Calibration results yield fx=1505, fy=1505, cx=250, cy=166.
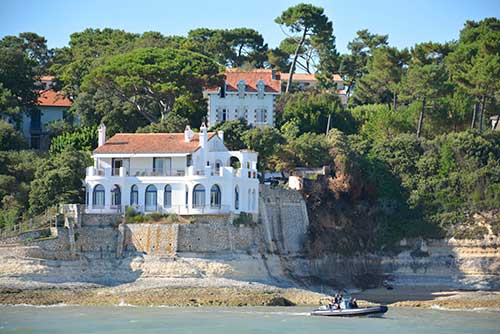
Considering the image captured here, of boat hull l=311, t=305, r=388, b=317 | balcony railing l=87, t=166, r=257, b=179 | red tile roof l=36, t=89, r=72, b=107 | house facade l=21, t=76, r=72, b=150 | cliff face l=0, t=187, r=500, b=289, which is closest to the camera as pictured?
boat hull l=311, t=305, r=388, b=317

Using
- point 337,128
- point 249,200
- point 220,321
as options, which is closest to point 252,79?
point 337,128

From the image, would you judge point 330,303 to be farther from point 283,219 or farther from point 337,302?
point 283,219

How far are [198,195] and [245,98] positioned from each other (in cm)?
1744

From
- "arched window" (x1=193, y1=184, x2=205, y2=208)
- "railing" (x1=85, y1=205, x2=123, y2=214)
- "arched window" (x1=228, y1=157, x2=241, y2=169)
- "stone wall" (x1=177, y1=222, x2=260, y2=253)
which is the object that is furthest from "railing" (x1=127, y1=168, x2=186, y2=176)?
"stone wall" (x1=177, y1=222, x2=260, y2=253)

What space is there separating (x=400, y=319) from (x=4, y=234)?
2089 cm

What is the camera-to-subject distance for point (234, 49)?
390ft

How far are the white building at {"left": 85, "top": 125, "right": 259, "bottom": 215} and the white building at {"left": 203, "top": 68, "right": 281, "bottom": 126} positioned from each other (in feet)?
41.9

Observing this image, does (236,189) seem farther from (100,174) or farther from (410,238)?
(410,238)

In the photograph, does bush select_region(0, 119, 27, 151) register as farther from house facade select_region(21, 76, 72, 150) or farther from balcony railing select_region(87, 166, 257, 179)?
balcony railing select_region(87, 166, 257, 179)

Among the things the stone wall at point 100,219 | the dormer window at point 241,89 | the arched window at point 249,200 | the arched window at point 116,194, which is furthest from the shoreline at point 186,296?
the dormer window at point 241,89

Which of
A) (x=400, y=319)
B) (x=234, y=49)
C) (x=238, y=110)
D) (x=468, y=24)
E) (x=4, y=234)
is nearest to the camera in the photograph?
(x=400, y=319)

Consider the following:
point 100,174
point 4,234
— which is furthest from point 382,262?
point 4,234

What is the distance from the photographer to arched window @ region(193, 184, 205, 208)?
79125mm

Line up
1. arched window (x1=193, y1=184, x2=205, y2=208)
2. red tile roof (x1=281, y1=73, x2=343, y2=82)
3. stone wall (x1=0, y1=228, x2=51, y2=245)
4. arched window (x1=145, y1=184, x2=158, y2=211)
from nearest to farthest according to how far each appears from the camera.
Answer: stone wall (x1=0, y1=228, x2=51, y2=245) < arched window (x1=193, y1=184, x2=205, y2=208) < arched window (x1=145, y1=184, x2=158, y2=211) < red tile roof (x1=281, y1=73, x2=343, y2=82)
